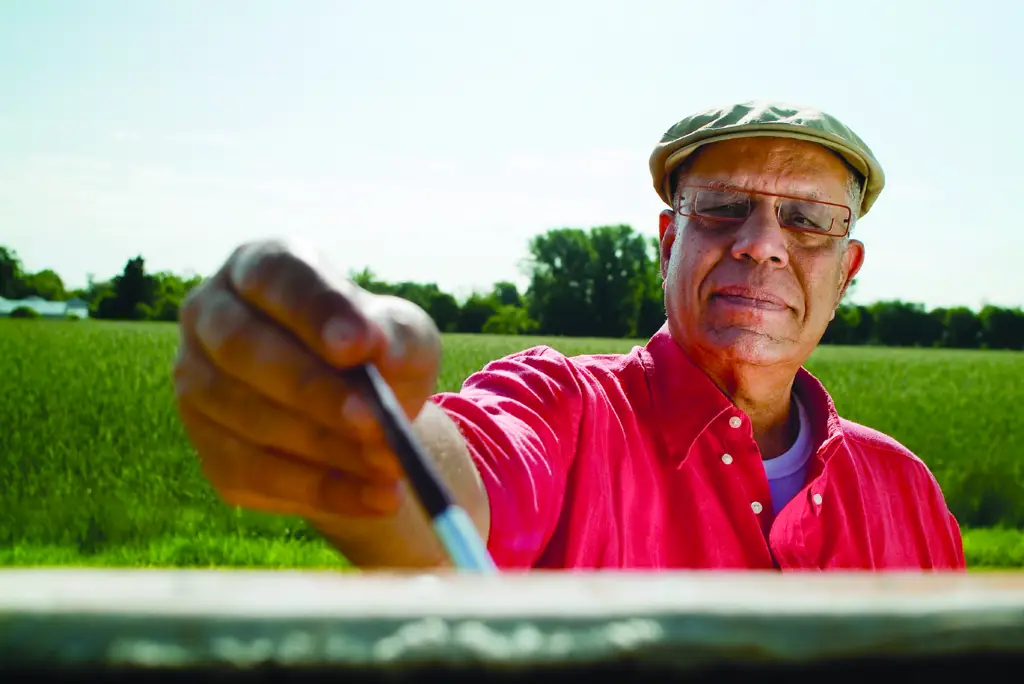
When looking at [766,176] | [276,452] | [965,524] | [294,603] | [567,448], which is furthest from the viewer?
[965,524]

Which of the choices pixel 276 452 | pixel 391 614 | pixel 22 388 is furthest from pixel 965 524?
pixel 22 388

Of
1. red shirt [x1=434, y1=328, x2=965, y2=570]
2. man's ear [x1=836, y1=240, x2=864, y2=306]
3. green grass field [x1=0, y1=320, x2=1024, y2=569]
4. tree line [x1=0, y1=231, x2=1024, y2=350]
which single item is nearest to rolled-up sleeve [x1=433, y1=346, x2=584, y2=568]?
red shirt [x1=434, y1=328, x2=965, y2=570]

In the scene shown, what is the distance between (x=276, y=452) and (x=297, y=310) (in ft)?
0.62

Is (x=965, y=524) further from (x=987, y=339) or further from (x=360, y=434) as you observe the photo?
(x=987, y=339)

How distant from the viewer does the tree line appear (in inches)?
1762

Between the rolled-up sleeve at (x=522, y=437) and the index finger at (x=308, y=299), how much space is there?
0.72 m

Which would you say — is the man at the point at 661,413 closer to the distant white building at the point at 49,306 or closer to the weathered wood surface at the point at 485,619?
the weathered wood surface at the point at 485,619

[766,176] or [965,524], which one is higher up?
[766,176]

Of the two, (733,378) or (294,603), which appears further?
(733,378)

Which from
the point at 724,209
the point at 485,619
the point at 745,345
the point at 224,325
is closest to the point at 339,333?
the point at 224,325

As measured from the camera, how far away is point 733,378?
2.35 meters

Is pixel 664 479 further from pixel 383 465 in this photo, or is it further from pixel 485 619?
pixel 485 619

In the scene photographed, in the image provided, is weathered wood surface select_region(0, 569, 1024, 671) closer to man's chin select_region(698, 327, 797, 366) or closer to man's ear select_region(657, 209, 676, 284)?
man's chin select_region(698, 327, 797, 366)

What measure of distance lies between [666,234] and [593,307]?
151 feet
